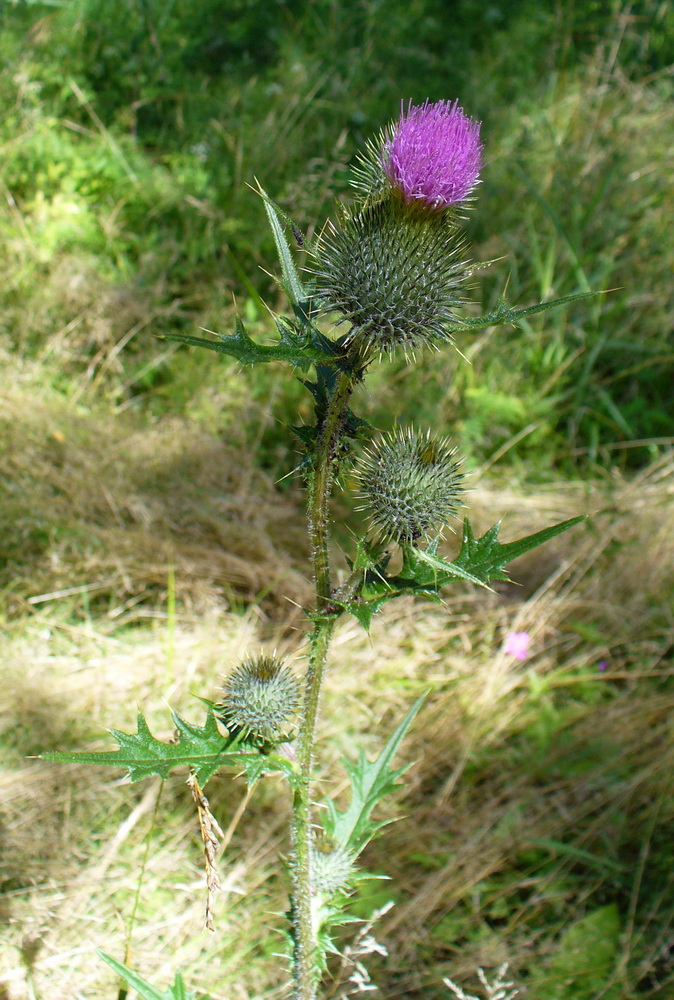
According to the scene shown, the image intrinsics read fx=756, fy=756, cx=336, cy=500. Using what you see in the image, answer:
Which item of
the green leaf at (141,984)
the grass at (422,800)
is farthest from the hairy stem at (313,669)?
the grass at (422,800)

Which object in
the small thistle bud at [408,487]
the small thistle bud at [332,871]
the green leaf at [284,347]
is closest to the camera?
the green leaf at [284,347]

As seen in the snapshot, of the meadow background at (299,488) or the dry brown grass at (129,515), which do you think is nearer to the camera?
the meadow background at (299,488)

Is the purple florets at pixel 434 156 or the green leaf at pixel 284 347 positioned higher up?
the purple florets at pixel 434 156

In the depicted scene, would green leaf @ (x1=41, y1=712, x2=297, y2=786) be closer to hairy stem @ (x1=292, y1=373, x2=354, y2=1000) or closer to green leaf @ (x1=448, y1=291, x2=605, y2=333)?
hairy stem @ (x1=292, y1=373, x2=354, y2=1000)

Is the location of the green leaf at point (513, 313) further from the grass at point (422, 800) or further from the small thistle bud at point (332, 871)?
the grass at point (422, 800)

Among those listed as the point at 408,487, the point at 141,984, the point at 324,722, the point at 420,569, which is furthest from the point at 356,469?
the point at 324,722

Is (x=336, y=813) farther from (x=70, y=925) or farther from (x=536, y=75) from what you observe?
(x=536, y=75)
